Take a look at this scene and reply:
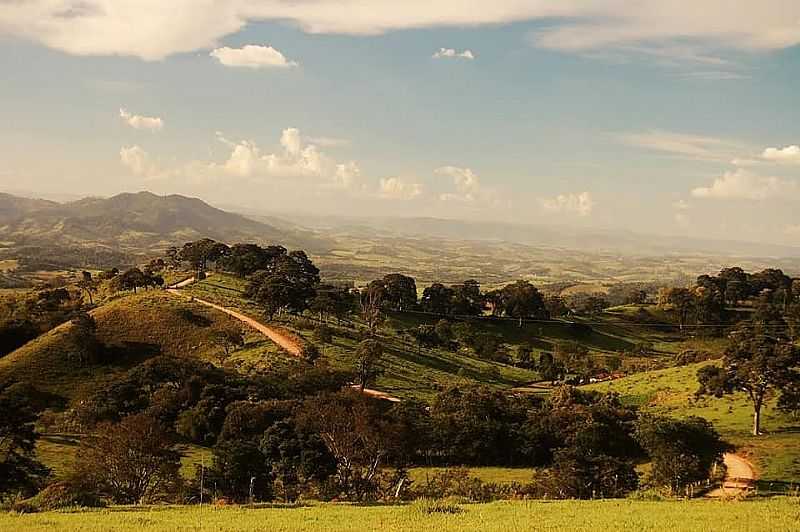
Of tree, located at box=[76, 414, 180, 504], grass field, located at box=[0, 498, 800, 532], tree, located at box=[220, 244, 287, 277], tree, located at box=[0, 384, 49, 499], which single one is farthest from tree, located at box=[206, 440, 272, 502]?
tree, located at box=[220, 244, 287, 277]

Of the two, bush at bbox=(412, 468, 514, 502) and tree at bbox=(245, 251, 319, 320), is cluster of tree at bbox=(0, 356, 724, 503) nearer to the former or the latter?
bush at bbox=(412, 468, 514, 502)

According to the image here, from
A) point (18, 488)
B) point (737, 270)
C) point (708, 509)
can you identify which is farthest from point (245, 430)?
point (737, 270)

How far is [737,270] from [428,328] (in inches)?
3074

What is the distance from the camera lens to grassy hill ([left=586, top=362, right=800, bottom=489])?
4159 cm

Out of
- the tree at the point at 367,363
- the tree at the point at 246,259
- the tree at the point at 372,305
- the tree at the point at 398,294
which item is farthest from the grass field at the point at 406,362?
the tree at the point at 246,259

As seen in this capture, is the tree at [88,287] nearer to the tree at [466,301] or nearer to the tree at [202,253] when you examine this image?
the tree at [202,253]

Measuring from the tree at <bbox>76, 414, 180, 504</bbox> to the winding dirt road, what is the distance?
31.0 metres

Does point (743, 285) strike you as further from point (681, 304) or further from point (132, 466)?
point (132, 466)

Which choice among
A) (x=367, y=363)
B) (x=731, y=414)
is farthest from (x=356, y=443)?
(x=731, y=414)

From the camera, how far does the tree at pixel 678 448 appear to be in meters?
37.5

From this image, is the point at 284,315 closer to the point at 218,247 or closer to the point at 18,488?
the point at 218,247

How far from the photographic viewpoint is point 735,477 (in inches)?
1577

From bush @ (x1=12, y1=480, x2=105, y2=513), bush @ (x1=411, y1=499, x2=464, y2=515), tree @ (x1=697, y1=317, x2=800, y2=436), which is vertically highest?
tree @ (x1=697, y1=317, x2=800, y2=436)

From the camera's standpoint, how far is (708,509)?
24.5 meters
